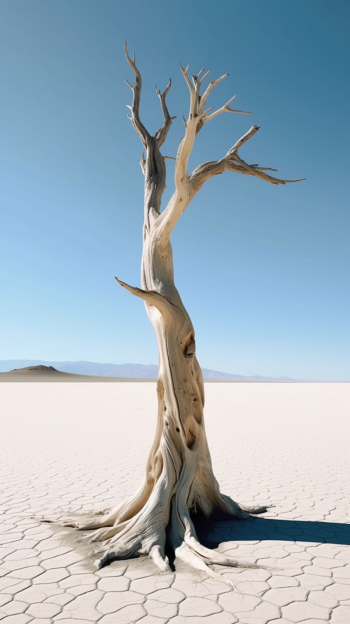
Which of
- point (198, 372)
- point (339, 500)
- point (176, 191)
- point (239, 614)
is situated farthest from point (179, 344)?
point (339, 500)

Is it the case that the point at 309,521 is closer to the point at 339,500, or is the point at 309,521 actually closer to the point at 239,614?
the point at 339,500

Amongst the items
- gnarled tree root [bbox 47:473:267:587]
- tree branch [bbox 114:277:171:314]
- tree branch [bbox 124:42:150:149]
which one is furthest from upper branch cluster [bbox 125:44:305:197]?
gnarled tree root [bbox 47:473:267:587]

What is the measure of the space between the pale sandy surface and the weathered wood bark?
284mm

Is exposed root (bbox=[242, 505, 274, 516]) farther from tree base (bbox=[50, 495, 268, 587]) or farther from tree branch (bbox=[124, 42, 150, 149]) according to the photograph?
tree branch (bbox=[124, 42, 150, 149])

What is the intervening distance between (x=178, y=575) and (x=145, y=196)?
3.71 meters

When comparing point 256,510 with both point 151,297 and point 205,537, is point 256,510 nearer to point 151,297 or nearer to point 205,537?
point 205,537

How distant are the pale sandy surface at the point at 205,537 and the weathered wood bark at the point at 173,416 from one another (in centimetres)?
28

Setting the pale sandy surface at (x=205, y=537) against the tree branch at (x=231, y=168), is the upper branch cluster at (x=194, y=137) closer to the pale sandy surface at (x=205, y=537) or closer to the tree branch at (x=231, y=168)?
the tree branch at (x=231, y=168)

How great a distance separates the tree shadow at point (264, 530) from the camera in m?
4.63

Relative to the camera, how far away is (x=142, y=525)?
4336mm

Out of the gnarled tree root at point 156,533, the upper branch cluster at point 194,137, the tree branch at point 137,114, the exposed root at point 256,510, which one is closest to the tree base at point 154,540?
the gnarled tree root at point 156,533

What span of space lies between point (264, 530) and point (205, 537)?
713 mm

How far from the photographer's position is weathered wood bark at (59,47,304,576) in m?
4.34

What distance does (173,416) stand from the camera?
467 cm
